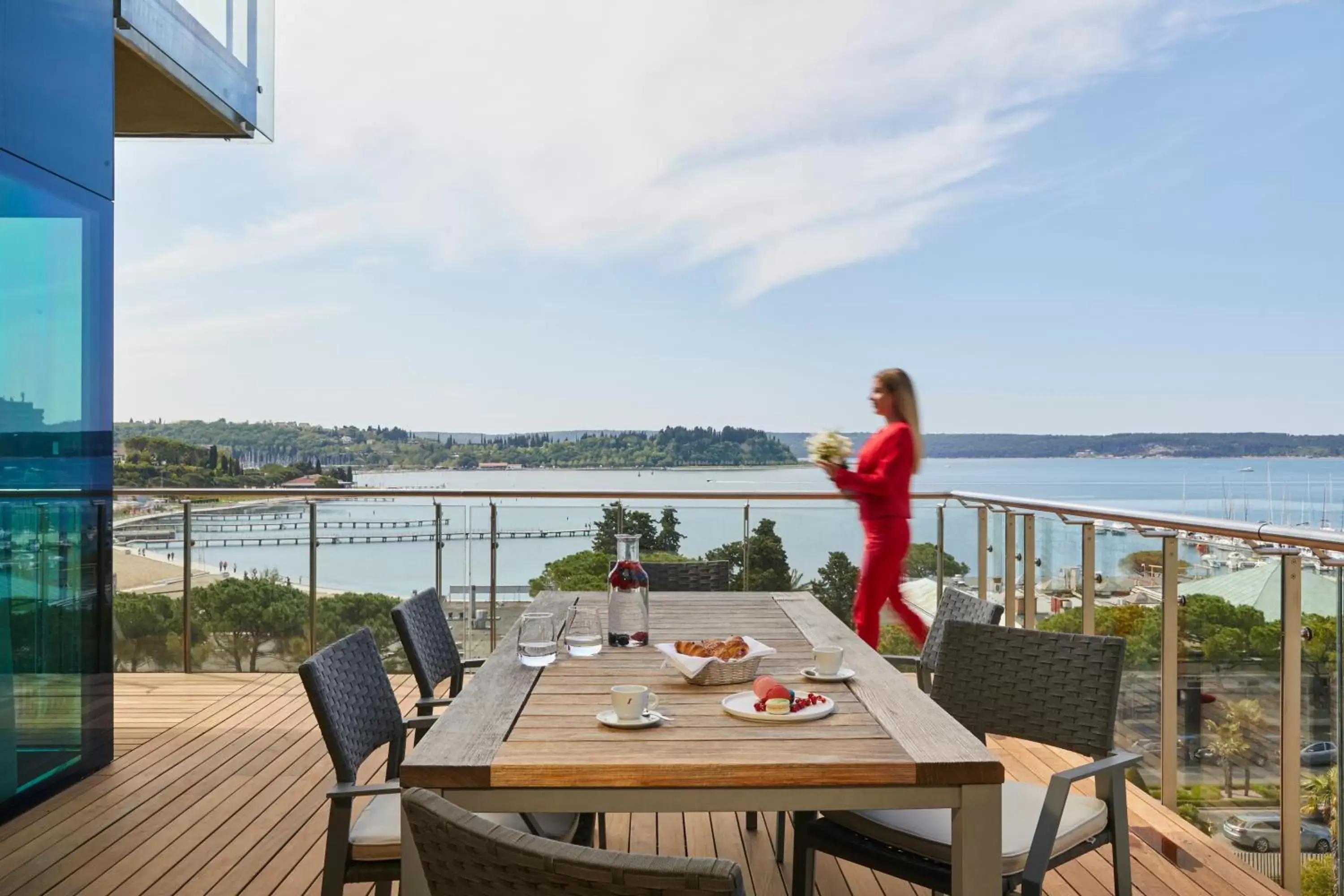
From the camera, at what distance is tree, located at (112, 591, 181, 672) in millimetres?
5461

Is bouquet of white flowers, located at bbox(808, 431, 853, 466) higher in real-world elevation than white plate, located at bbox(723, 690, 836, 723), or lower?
higher

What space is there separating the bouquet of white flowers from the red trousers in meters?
0.33

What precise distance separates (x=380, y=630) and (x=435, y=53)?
11388 millimetres

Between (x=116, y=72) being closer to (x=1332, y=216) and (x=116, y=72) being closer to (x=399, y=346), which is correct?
(x=399, y=346)

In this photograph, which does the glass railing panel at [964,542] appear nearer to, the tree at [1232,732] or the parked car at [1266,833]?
the tree at [1232,732]

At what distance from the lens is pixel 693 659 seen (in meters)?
2.19

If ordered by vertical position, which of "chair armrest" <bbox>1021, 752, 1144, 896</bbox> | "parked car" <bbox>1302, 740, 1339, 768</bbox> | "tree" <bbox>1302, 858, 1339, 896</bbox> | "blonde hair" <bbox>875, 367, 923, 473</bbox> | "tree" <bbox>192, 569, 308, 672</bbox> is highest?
"blonde hair" <bbox>875, 367, 923, 473</bbox>

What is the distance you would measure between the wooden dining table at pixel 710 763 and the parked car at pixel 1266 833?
1.53 meters

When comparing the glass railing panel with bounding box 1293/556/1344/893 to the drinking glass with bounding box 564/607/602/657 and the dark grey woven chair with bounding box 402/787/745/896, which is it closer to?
the drinking glass with bounding box 564/607/602/657

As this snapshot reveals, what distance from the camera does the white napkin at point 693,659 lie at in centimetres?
216

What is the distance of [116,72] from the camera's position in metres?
4.43

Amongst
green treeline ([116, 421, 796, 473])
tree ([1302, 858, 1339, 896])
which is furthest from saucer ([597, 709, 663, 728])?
green treeline ([116, 421, 796, 473])

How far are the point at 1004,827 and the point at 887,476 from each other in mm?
2556

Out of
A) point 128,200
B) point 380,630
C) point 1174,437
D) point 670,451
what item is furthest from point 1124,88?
point 380,630
